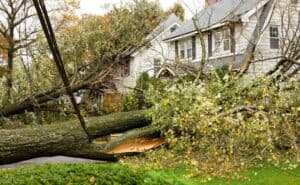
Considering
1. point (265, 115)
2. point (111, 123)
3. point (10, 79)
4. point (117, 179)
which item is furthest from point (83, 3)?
point (117, 179)

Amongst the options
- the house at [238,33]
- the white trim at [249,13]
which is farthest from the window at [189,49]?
the white trim at [249,13]

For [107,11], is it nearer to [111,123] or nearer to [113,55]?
[113,55]

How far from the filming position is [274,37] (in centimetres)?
2056

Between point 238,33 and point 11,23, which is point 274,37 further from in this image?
point 11,23

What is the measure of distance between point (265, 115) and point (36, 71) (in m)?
10.1

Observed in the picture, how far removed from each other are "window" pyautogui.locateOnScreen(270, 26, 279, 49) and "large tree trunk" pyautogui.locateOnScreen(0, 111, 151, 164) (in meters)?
10.8

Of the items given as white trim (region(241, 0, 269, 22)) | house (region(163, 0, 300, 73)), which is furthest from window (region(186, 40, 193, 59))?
white trim (region(241, 0, 269, 22))

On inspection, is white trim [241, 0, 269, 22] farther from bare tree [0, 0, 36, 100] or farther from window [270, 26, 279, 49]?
bare tree [0, 0, 36, 100]

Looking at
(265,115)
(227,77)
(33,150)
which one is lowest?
A: (33,150)

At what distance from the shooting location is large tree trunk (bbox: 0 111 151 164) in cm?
886

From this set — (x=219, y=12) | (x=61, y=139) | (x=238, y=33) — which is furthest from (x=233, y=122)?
(x=219, y=12)

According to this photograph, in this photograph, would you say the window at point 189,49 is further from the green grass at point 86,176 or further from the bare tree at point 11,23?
the green grass at point 86,176

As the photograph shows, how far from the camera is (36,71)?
1582 centimetres

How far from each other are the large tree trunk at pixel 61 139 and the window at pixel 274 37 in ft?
35.5
